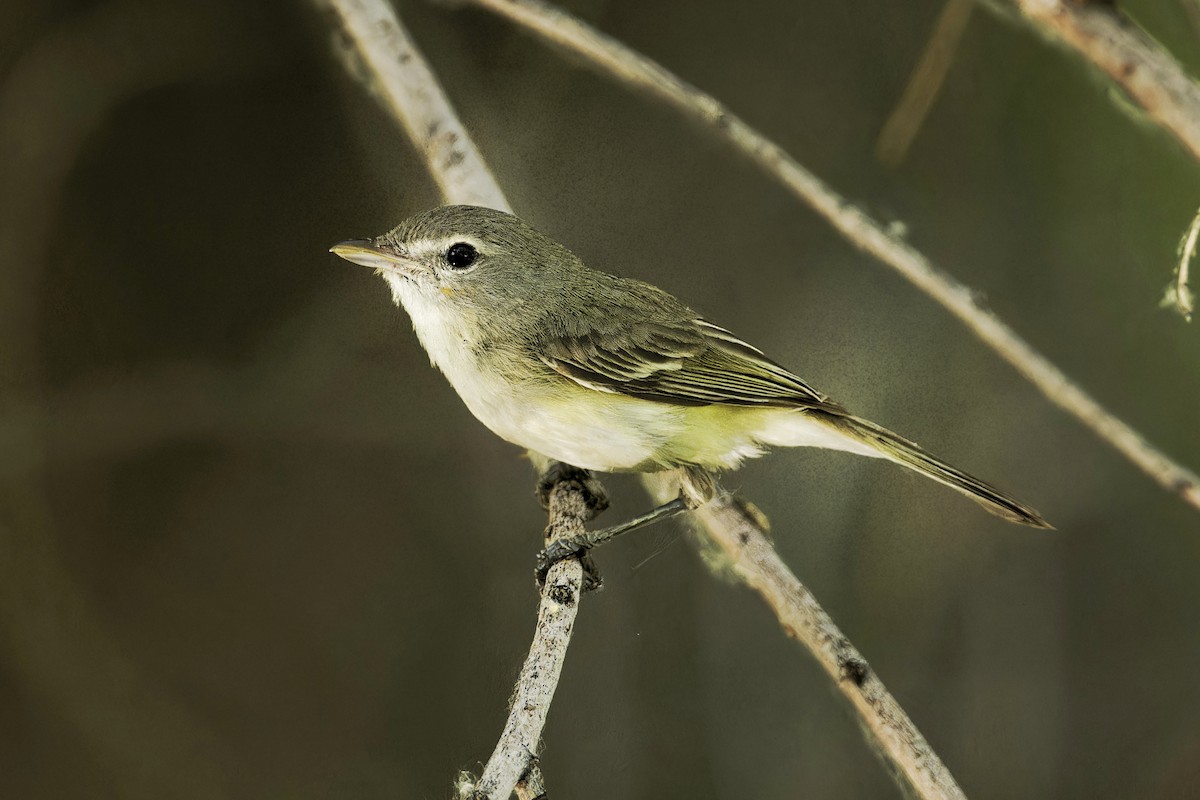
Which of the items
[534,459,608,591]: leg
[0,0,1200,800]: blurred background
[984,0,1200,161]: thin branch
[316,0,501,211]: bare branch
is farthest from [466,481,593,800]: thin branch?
[984,0,1200,161]: thin branch

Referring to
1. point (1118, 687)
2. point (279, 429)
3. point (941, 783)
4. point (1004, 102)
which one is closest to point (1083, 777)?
point (1118, 687)

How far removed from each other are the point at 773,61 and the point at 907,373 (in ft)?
2.04

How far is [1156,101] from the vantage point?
1.15 meters

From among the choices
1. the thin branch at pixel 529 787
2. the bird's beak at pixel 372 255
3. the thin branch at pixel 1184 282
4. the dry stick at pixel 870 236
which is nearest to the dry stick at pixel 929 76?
the dry stick at pixel 870 236

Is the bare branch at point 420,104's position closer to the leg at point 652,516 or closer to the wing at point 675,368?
the wing at point 675,368

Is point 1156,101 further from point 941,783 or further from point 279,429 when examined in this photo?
point 279,429

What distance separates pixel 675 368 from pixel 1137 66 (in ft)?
2.40

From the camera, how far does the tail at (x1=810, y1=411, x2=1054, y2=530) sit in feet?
4.66

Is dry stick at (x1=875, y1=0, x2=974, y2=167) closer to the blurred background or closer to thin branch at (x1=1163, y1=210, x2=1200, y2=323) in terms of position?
the blurred background

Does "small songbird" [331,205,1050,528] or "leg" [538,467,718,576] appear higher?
"small songbird" [331,205,1050,528]

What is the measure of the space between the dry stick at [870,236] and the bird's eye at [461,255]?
46cm

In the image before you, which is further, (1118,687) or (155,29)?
(155,29)

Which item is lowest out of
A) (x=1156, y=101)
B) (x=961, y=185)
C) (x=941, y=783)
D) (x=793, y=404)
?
(x=941, y=783)

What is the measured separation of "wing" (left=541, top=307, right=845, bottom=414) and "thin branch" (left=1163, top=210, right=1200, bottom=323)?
0.52m
